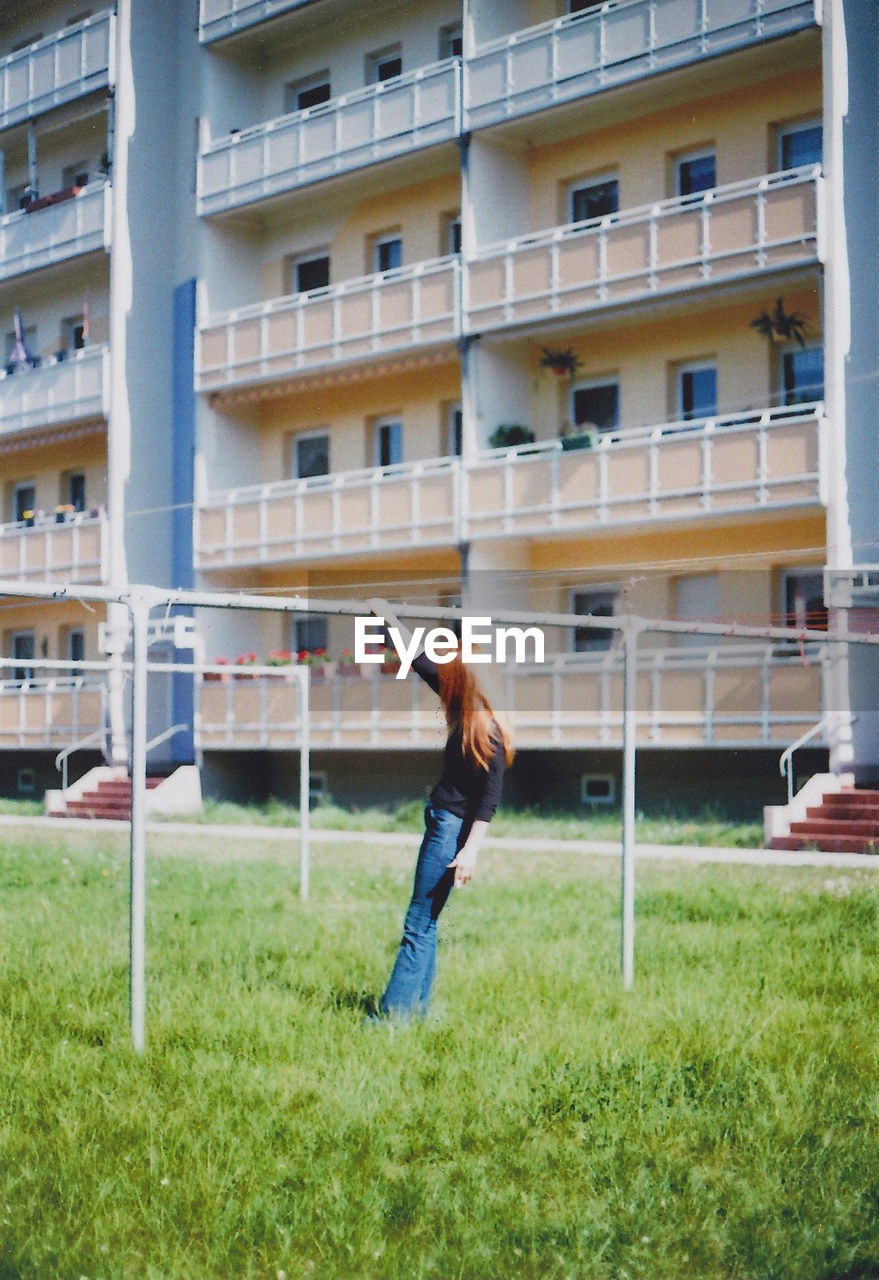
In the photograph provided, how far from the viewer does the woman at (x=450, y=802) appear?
21.8ft

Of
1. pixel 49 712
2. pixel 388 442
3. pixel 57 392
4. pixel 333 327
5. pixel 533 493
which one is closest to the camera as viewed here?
pixel 533 493

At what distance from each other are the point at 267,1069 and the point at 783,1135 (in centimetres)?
206

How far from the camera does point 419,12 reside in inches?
1014

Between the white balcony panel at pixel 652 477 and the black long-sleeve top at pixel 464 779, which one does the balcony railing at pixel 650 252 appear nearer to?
the white balcony panel at pixel 652 477

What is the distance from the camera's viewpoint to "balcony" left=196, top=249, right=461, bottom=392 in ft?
78.4

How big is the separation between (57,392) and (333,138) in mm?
7757

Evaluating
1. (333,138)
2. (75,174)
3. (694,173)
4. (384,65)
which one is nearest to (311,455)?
(333,138)

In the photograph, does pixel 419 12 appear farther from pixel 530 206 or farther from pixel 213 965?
pixel 213 965

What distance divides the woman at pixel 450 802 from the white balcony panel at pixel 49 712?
2141cm

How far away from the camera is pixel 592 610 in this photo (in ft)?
77.7

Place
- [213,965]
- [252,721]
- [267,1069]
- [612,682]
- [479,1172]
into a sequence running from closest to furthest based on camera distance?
[479,1172] < [267,1069] < [213,965] < [612,682] < [252,721]

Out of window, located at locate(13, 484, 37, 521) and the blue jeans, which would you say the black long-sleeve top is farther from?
window, located at locate(13, 484, 37, 521)

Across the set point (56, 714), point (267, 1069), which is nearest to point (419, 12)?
point (56, 714)

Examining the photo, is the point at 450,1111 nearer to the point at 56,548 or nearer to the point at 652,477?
the point at 652,477
